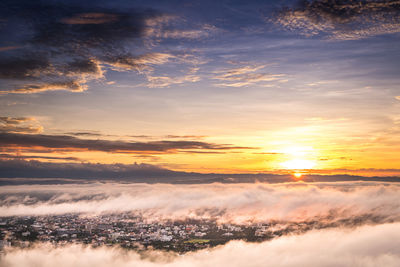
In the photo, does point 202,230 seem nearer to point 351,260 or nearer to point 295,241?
point 295,241

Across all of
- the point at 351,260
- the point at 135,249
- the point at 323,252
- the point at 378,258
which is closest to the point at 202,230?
the point at 135,249

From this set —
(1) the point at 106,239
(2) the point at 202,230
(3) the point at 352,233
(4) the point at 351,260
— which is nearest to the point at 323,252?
(4) the point at 351,260

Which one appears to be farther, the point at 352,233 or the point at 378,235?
the point at 352,233

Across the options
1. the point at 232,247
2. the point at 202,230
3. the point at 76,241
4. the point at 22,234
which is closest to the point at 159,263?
the point at 232,247

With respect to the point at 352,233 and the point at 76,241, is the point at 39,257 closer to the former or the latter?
the point at 76,241

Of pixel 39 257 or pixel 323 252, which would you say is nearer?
pixel 39 257

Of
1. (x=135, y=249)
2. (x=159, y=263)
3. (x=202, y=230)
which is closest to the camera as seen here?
(x=159, y=263)

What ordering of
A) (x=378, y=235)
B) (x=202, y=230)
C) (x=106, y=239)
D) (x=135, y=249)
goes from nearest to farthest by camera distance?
1. (x=135, y=249)
2. (x=106, y=239)
3. (x=378, y=235)
4. (x=202, y=230)

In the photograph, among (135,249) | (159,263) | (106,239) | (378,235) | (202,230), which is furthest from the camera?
(202,230)

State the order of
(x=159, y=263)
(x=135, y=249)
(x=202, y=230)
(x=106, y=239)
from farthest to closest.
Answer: (x=202, y=230)
(x=106, y=239)
(x=135, y=249)
(x=159, y=263)
